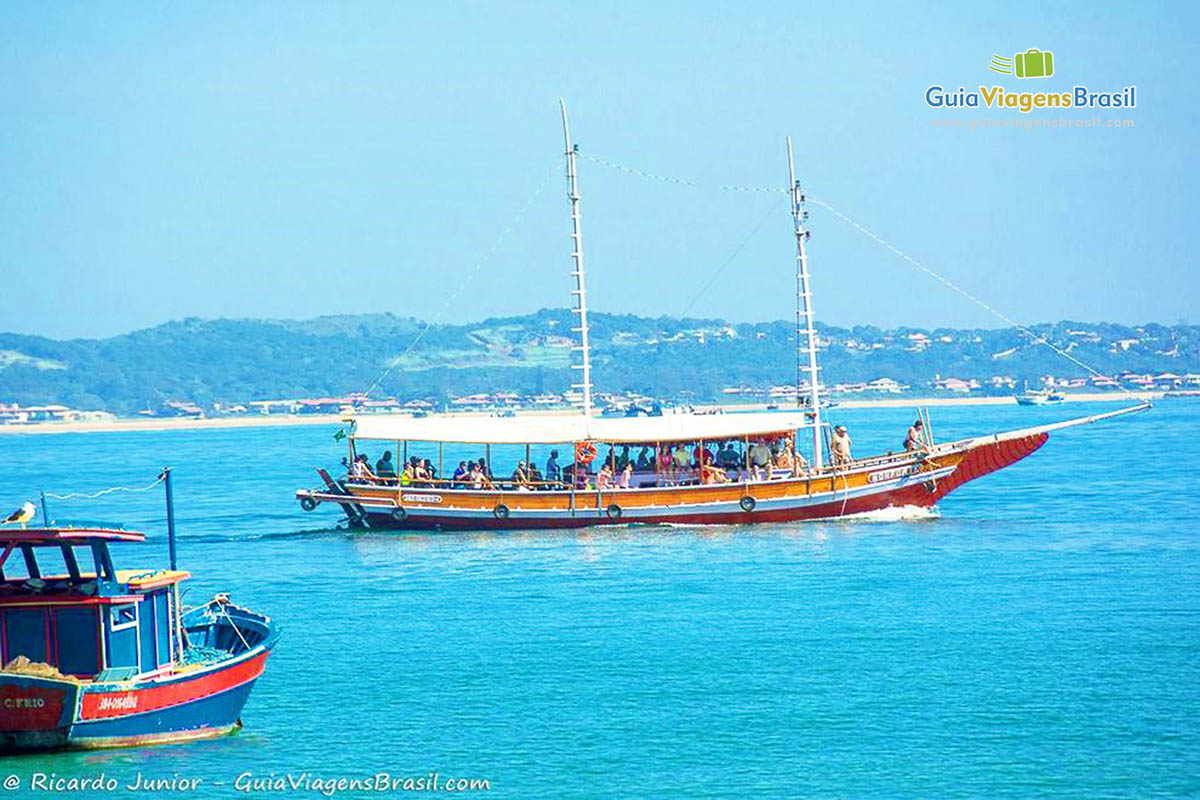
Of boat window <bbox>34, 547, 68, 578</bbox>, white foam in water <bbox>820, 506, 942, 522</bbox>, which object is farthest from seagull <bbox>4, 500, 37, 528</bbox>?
white foam in water <bbox>820, 506, 942, 522</bbox>

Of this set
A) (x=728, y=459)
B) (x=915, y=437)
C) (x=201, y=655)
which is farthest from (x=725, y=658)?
(x=915, y=437)

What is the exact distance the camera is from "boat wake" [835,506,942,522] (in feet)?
174

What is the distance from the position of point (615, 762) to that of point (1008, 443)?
28.7m

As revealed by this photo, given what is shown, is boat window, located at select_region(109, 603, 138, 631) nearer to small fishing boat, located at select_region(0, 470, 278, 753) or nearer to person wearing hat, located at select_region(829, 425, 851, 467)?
small fishing boat, located at select_region(0, 470, 278, 753)

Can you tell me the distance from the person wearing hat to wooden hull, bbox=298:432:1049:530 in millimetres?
529

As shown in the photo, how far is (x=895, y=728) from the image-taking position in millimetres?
28156

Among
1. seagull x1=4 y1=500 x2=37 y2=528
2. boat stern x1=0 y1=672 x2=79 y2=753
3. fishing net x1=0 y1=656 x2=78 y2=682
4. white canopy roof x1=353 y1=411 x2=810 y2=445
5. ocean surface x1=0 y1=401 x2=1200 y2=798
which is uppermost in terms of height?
white canopy roof x1=353 y1=411 x2=810 y2=445

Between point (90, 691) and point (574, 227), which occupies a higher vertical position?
point (574, 227)

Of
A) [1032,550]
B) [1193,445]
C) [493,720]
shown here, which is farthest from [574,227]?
[1193,445]

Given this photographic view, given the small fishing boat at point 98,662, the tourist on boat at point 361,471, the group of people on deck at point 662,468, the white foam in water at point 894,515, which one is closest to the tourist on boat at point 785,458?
the group of people on deck at point 662,468

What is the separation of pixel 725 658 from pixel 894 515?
2112 cm

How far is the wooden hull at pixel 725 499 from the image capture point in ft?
170

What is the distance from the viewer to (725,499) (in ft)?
170

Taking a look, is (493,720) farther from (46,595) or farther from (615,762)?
(46,595)
